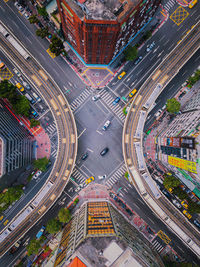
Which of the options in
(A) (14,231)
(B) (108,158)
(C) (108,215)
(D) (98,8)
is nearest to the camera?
(D) (98,8)

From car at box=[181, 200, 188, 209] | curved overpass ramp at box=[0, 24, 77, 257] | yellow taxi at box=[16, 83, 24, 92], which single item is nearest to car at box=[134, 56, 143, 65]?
curved overpass ramp at box=[0, 24, 77, 257]

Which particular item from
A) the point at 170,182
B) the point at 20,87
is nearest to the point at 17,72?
the point at 20,87

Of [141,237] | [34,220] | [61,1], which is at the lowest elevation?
[141,237]

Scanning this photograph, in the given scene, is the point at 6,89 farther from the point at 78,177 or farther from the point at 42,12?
the point at 78,177

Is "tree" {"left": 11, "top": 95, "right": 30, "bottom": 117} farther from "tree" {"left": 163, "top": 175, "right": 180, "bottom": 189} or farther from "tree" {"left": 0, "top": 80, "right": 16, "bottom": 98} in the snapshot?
"tree" {"left": 163, "top": 175, "right": 180, "bottom": 189}

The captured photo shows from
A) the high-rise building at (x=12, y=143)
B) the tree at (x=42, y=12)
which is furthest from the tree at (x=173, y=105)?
the tree at (x=42, y=12)

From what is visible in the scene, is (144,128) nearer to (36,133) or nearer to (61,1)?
(36,133)

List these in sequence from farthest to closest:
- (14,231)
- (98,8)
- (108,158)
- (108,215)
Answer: (108,158), (14,231), (108,215), (98,8)

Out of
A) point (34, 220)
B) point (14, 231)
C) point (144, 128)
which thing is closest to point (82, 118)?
point (144, 128)
